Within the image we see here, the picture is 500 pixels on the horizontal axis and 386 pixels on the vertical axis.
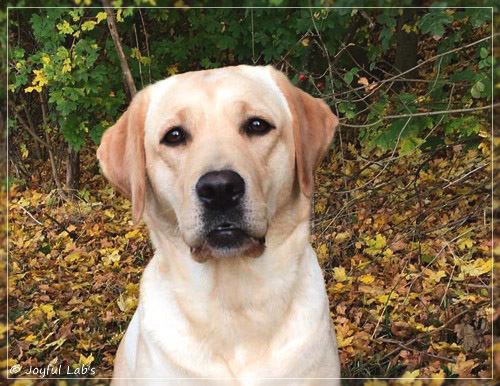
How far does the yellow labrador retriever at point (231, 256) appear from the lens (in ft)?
8.16

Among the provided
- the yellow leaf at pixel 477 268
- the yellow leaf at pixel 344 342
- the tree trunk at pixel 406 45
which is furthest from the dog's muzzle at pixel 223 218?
the yellow leaf at pixel 477 268

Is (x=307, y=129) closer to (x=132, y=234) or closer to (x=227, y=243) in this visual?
(x=227, y=243)

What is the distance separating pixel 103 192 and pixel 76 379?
1263mm

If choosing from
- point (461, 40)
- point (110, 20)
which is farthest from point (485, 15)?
point (110, 20)

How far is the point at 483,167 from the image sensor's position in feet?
12.8

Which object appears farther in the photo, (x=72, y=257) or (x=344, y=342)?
(x=72, y=257)

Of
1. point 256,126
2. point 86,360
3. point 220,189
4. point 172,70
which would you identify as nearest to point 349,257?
point 172,70

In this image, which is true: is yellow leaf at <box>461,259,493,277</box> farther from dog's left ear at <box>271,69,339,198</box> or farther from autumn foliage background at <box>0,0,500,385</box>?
dog's left ear at <box>271,69,339,198</box>

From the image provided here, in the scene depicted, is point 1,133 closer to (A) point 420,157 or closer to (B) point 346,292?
(B) point 346,292

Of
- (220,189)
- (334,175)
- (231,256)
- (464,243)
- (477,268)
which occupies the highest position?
(220,189)

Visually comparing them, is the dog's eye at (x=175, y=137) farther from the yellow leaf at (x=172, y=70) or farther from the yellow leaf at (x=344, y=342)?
the yellow leaf at (x=344, y=342)

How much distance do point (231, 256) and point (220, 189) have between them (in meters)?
0.38

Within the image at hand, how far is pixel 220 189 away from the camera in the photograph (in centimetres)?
218

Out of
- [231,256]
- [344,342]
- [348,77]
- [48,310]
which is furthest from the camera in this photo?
[48,310]
